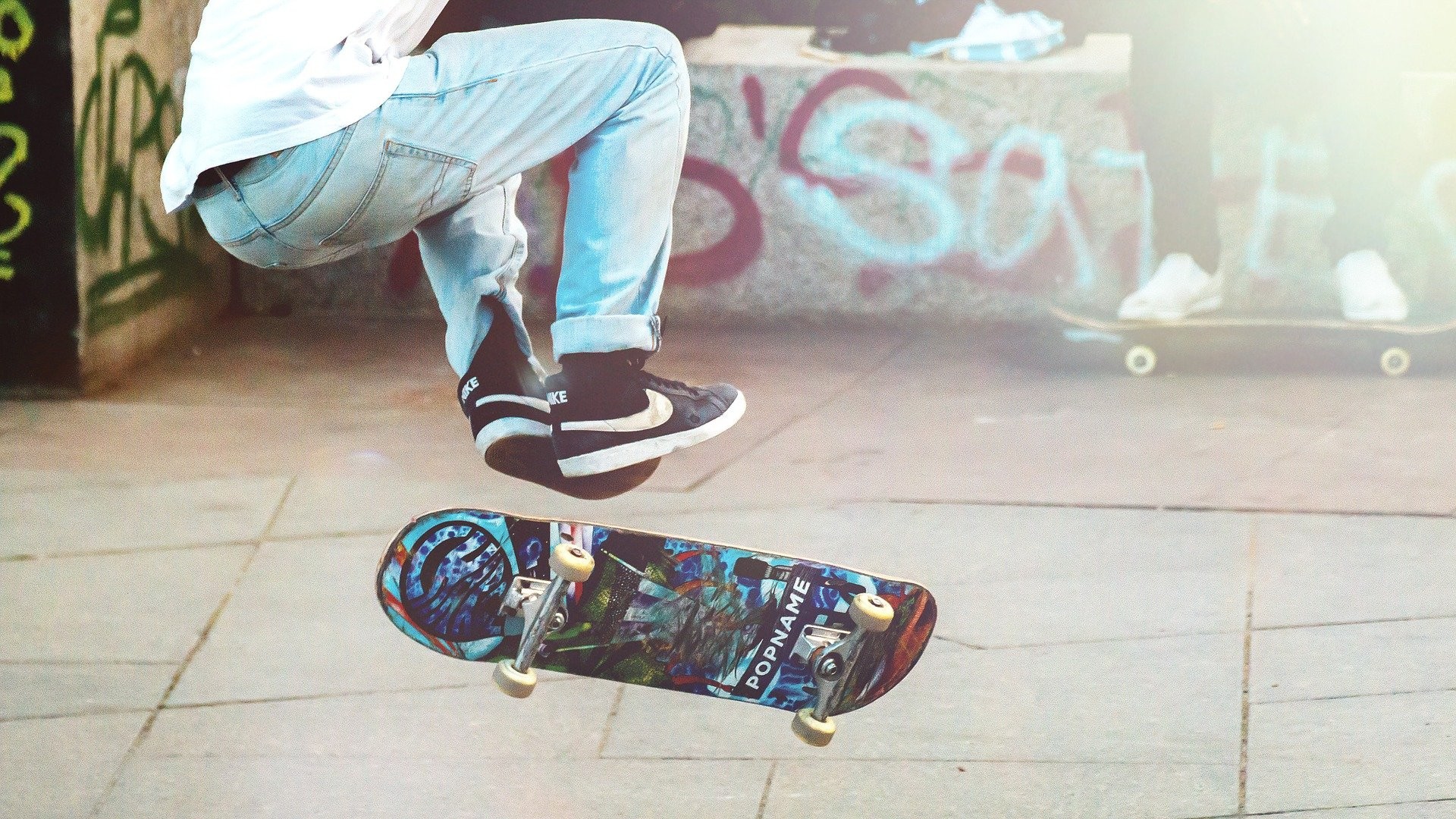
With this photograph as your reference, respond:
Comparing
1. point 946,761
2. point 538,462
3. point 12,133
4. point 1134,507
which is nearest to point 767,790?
point 946,761

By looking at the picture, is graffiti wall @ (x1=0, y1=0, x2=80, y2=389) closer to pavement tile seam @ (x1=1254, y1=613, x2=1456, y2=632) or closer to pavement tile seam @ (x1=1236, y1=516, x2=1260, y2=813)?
pavement tile seam @ (x1=1236, y1=516, x2=1260, y2=813)

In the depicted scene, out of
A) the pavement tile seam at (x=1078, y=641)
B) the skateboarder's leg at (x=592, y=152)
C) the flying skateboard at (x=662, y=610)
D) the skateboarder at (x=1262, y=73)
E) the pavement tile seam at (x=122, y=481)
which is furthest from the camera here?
the skateboarder at (x=1262, y=73)

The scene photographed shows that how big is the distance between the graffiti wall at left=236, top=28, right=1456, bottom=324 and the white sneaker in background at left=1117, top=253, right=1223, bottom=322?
0.78 meters

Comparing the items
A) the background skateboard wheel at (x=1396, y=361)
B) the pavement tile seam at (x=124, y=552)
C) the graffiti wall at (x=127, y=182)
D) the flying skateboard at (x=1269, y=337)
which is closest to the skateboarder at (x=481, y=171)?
the pavement tile seam at (x=124, y=552)

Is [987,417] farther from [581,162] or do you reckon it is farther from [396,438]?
[581,162]

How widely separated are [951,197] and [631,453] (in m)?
5.38

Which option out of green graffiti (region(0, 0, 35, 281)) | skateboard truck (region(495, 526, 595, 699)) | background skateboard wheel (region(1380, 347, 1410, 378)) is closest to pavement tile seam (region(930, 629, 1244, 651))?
skateboard truck (region(495, 526, 595, 699))

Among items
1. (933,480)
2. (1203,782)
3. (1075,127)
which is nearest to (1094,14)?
(1075,127)

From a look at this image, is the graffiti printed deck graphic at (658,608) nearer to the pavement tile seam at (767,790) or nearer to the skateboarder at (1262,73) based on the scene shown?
the pavement tile seam at (767,790)

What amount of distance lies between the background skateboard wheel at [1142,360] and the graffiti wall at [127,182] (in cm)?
441

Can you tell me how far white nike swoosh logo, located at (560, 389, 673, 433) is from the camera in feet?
9.61

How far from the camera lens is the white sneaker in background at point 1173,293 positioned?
7.18 m

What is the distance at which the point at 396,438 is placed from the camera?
6.45 meters

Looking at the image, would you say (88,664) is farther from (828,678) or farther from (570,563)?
(828,678)
